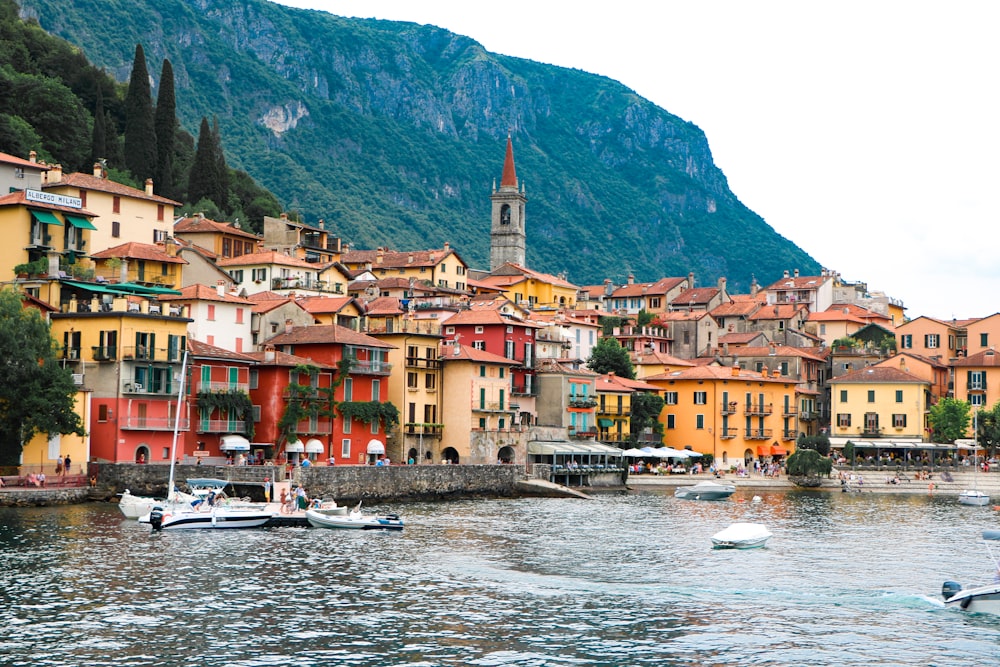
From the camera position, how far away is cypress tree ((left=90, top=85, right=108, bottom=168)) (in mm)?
122812

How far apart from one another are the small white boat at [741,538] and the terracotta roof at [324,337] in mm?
35940

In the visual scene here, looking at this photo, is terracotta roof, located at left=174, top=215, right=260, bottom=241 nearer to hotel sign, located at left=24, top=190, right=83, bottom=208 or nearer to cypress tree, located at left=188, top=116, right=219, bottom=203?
cypress tree, located at left=188, top=116, right=219, bottom=203

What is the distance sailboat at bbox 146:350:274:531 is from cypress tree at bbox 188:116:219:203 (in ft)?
251

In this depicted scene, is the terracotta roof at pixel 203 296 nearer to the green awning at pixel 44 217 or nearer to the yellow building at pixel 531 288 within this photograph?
the green awning at pixel 44 217

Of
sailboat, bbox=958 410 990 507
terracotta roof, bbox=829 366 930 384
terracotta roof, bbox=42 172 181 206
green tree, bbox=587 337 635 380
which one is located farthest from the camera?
green tree, bbox=587 337 635 380

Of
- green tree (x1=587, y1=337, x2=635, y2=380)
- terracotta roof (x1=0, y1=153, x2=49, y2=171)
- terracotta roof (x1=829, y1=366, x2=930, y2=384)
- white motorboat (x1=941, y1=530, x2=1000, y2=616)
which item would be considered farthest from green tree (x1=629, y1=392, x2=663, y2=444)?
white motorboat (x1=941, y1=530, x2=1000, y2=616)

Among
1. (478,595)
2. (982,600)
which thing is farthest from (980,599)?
(478,595)

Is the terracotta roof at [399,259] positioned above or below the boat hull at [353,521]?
above

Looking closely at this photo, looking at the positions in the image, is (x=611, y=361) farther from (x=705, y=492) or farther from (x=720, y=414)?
(x=705, y=492)

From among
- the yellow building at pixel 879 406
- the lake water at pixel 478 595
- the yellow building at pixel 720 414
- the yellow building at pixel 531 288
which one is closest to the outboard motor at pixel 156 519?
the lake water at pixel 478 595

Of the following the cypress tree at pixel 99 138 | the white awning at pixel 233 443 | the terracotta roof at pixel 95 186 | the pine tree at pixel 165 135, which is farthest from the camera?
the pine tree at pixel 165 135

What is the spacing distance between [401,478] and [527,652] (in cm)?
4755

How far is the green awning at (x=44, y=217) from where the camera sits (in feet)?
286

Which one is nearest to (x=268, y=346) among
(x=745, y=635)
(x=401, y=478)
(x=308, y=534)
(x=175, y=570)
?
(x=401, y=478)
